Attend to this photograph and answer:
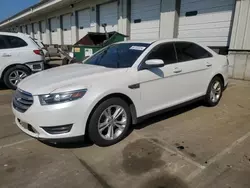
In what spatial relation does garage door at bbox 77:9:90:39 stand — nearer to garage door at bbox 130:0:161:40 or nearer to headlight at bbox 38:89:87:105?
garage door at bbox 130:0:161:40

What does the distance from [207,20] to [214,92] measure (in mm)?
4696

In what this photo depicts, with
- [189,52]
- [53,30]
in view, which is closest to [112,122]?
[189,52]

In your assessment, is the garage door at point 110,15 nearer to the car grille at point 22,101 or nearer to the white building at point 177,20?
the white building at point 177,20

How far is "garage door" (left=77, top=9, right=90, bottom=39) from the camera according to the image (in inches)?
613

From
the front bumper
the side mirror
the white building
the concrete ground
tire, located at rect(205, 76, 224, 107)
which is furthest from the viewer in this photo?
the white building

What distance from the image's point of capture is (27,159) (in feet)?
8.89

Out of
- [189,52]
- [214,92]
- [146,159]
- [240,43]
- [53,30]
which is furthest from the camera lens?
[53,30]

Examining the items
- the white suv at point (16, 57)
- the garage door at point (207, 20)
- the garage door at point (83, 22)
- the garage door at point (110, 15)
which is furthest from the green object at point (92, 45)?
the garage door at point (83, 22)

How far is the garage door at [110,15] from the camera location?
12.7 m

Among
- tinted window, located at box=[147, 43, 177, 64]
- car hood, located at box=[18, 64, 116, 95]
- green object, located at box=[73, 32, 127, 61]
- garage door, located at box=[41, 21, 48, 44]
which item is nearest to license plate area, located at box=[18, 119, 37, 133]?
car hood, located at box=[18, 64, 116, 95]

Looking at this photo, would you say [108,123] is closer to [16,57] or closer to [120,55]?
[120,55]

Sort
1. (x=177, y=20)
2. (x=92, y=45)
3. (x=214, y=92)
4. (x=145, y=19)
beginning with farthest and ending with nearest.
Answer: (x=145, y=19), (x=177, y=20), (x=92, y=45), (x=214, y=92)

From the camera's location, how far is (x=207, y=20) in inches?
323

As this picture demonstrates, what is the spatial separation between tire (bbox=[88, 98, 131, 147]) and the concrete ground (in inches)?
4.9
